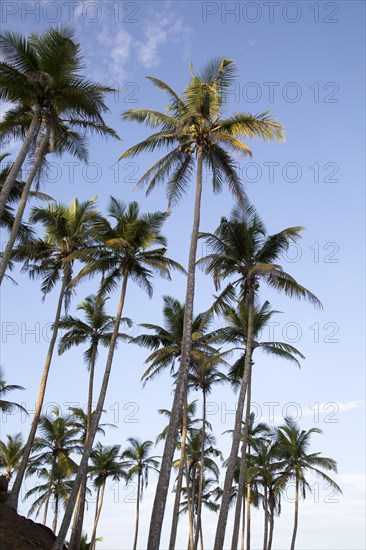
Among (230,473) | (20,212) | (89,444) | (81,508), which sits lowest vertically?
(81,508)

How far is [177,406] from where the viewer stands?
615 inches

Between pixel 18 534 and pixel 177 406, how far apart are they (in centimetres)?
742

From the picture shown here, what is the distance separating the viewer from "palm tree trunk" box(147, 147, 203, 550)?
14.0 m

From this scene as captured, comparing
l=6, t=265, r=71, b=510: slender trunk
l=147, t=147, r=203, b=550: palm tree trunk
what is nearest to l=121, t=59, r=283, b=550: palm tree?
l=147, t=147, r=203, b=550: palm tree trunk

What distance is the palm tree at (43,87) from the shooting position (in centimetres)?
1711

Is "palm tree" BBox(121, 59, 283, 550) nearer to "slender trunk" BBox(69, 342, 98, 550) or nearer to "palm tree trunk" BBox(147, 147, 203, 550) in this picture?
"palm tree trunk" BBox(147, 147, 203, 550)

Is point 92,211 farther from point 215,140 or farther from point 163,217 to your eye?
point 215,140

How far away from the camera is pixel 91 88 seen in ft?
60.1

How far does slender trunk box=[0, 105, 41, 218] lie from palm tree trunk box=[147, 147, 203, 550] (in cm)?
599

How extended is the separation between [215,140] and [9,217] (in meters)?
9.31

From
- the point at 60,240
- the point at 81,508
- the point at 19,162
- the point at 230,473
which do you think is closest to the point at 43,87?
the point at 19,162

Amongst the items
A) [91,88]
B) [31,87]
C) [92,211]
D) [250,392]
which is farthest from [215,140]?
[250,392]

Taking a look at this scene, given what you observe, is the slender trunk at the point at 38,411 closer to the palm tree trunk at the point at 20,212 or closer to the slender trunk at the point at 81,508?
the slender trunk at the point at 81,508

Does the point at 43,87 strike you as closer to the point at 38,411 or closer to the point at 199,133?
the point at 199,133
